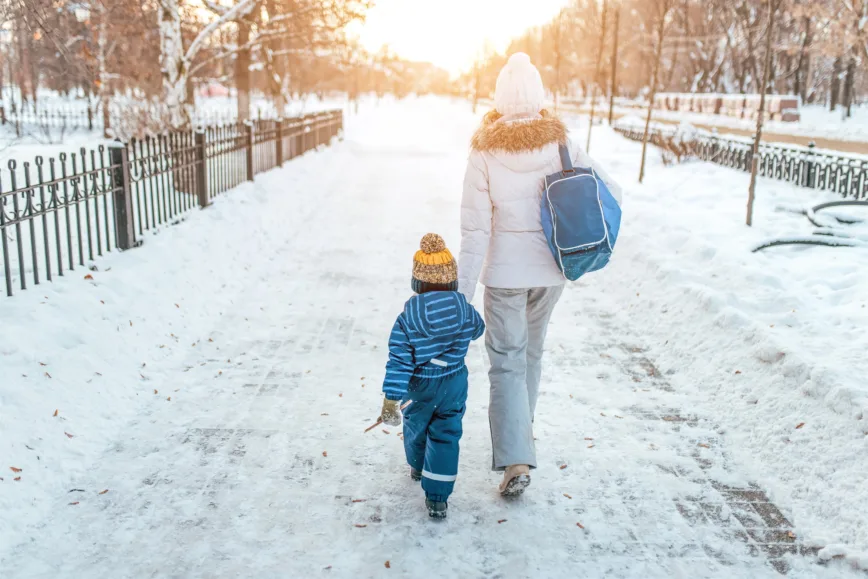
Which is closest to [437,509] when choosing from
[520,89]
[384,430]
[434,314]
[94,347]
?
[434,314]

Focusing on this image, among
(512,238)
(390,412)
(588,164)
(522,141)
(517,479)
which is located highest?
(522,141)

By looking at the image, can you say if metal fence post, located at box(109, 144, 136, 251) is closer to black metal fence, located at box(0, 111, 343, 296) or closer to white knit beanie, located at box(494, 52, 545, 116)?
black metal fence, located at box(0, 111, 343, 296)

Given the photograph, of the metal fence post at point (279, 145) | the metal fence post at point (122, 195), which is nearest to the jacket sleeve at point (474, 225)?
the metal fence post at point (122, 195)

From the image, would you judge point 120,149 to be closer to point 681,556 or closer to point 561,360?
point 561,360

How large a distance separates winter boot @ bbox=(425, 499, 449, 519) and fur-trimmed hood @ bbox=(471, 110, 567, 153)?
1.68 metres

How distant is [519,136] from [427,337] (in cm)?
104

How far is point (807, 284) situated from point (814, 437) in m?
3.11

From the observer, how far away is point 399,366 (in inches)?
134

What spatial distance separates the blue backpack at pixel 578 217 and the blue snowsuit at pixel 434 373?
0.54m

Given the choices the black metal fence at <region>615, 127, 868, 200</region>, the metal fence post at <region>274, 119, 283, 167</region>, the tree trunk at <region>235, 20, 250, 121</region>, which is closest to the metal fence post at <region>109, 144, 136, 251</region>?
the metal fence post at <region>274, 119, 283, 167</region>

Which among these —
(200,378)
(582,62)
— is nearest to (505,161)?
(200,378)

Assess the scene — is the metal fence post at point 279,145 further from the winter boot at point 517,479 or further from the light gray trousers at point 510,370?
the winter boot at point 517,479

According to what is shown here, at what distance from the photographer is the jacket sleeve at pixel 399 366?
338 cm

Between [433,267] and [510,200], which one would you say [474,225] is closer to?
[510,200]
